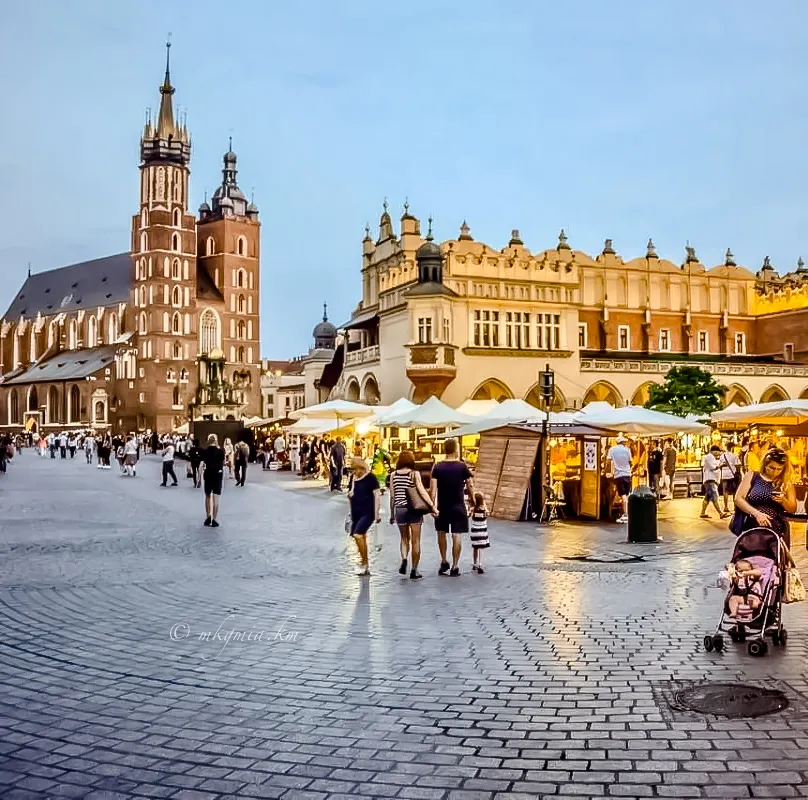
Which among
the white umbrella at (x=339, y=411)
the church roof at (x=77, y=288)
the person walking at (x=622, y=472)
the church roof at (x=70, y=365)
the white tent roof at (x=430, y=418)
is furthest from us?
the church roof at (x=77, y=288)

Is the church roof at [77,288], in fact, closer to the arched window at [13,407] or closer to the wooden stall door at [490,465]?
the arched window at [13,407]

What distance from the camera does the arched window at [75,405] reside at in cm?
10781

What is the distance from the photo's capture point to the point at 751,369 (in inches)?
2076

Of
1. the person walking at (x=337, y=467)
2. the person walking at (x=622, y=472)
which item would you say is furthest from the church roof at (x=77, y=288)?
the person walking at (x=622, y=472)

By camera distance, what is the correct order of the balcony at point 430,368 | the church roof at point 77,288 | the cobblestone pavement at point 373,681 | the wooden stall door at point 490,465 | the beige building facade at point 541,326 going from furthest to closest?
the church roof at point 77,288 < the beige building facade at point 541,326 < the balcony at point 430,368 < the wooden stall door at point 490,465 < the cobblestone pavement at point 373,681

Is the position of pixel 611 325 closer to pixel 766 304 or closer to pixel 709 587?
pixel 766 304

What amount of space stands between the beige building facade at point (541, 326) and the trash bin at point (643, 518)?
96.8 feet

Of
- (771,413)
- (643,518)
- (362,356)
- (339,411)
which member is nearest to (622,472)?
(643,518)

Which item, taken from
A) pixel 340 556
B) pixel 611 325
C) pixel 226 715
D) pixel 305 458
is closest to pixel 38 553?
pixel 340 556

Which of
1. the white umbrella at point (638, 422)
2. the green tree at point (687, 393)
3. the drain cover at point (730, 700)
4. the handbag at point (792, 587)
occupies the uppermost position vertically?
the green tree at point (687, 393)

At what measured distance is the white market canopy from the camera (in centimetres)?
2105

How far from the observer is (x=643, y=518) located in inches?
623

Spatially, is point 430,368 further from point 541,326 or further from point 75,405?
point 75,405

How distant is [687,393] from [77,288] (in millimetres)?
102973
